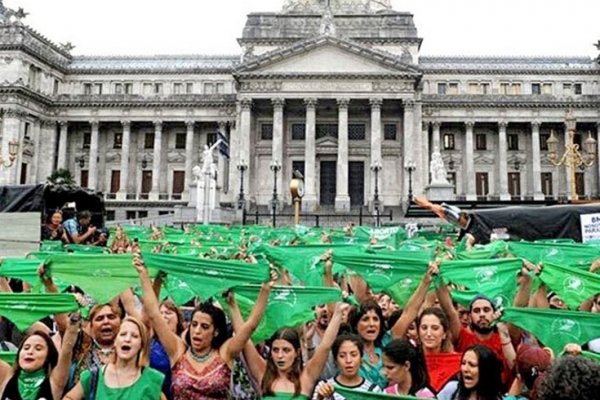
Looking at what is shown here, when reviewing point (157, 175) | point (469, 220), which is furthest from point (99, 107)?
point (469, 220)

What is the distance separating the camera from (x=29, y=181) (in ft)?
207

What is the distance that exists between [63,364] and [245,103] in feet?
175

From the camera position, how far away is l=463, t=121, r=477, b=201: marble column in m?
62.6

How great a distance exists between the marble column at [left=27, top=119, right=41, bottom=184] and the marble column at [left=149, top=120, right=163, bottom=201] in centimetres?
1223

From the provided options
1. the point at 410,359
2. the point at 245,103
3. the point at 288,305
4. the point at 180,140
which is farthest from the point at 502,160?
the point at 410,359

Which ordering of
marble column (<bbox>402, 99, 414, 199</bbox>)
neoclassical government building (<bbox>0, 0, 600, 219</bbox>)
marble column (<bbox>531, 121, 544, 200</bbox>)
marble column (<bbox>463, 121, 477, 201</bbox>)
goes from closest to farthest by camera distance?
marble column (<bbox>402, 99, 414, 199</bbox>)
neoclassical government building (<bbox>0, 0, 600, 219</bbox>)
marble column (<bbox>531, 121, 544, 200</bbox>)
marble column (<bbox>463, 121, 477, 201</bbox>)

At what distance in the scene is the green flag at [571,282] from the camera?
8.48m

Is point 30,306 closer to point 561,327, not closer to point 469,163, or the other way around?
point 561,327

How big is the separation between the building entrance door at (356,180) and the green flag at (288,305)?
5379 centimetres

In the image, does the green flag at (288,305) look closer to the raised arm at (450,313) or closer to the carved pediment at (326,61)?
the raised arm at (450,313)

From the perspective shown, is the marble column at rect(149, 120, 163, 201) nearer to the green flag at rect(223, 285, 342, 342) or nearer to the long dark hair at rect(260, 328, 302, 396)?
the green flag at rect(223, 285, 342, 342)

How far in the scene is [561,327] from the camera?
673 centimetres

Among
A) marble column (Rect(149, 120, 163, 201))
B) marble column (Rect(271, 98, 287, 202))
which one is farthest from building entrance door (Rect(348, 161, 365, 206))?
marble column (Rect(149, 120, 163, 201))

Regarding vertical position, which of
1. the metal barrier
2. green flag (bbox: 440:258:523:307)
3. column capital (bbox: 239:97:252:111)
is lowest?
green flag (bbox: 440:258:523:307)
